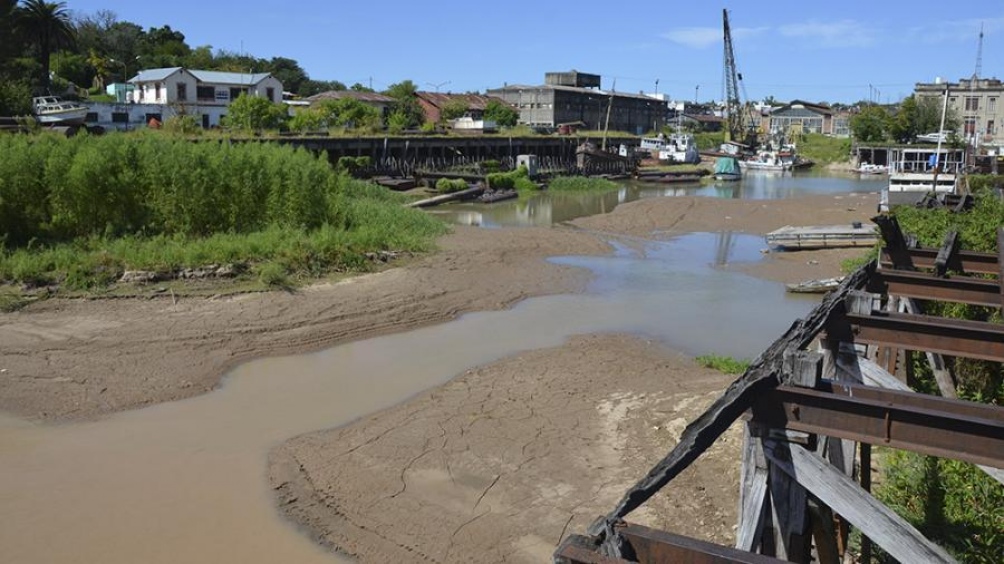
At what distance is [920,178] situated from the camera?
Result: 3716 cm

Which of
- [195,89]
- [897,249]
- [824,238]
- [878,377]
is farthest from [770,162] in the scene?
[878,377]

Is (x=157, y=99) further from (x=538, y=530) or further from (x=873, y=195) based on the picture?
(x=538, y=530)

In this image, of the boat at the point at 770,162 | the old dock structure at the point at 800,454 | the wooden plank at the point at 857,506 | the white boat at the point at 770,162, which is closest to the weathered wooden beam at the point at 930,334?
the old dock structure at the point at 800,454

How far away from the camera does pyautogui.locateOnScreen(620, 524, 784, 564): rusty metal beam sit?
116 inches

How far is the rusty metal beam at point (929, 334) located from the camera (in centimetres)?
514

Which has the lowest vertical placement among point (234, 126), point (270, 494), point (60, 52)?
point (270, 494)

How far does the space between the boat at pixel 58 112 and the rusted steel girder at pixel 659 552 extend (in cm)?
4218

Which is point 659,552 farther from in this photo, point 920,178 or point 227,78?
point 227,78

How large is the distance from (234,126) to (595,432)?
38844 millimetres

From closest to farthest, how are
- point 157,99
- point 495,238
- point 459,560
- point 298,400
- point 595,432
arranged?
1. point 459,560
2. point 595,432
3. point 298,400
4. point 495,238
5. point 157,99

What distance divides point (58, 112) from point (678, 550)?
4387 cm

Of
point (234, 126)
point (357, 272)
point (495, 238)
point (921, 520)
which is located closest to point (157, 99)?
point (234, 126)

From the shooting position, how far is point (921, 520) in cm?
641

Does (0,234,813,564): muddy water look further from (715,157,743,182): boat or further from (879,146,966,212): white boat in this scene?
(715,157,743,182): boat
